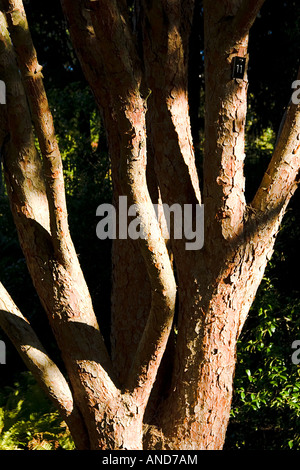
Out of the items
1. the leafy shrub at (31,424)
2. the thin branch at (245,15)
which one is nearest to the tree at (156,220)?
the thin branch at (245,15)

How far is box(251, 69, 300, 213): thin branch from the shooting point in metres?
3.01

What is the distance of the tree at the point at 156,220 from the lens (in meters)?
2.76

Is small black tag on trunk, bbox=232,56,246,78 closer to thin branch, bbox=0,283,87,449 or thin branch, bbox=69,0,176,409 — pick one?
thin branch, bbox=69,0,176,409

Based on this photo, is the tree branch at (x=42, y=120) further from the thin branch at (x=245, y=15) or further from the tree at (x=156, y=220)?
the thin branch at (x=245, y=15)

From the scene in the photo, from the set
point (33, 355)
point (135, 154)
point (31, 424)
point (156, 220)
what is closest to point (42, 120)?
point (135, 154)

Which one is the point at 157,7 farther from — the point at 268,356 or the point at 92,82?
the point at 268,356

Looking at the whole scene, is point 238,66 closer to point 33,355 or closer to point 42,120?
point 42,120

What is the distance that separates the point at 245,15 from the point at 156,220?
3.91 feet

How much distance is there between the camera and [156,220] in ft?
9.11

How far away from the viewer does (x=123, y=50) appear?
258 cm

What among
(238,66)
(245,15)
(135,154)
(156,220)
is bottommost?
(156,220)

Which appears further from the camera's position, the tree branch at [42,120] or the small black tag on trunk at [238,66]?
the small black tag on trunk at [238,66]
